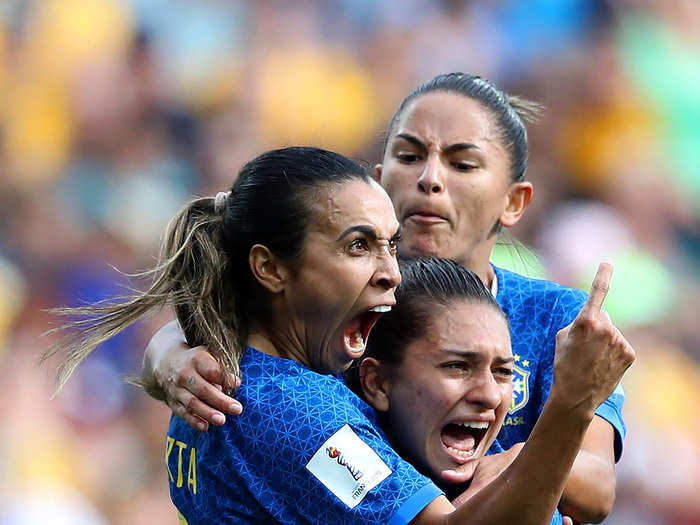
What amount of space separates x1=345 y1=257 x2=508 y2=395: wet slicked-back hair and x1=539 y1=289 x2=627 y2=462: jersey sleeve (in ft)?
1.46

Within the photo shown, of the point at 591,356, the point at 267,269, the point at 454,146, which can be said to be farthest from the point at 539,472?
the point at 454,146

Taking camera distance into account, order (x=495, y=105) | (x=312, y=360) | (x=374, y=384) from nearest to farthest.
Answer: (x=312, y=360) → (x=374, y=384) → (x=495, y=105)

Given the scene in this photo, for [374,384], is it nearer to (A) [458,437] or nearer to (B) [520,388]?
(A) [458,437]

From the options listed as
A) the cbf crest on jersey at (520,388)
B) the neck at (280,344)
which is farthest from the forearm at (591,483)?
the neck at (280,344)

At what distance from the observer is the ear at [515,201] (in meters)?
3.80

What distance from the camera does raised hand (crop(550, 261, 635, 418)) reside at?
242 cm

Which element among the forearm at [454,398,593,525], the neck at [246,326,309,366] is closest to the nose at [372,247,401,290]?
the neck at [246,326,309,366]

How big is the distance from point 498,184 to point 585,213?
3328 millimetres

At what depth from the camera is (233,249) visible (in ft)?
9.86

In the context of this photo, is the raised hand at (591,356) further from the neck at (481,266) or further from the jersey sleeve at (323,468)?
the neck at (481,266)

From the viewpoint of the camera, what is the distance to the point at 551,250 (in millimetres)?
6637

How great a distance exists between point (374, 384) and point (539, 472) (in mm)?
700

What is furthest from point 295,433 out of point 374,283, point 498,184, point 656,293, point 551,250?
point 656,293

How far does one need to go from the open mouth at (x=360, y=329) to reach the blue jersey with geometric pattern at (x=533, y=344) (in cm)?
63
